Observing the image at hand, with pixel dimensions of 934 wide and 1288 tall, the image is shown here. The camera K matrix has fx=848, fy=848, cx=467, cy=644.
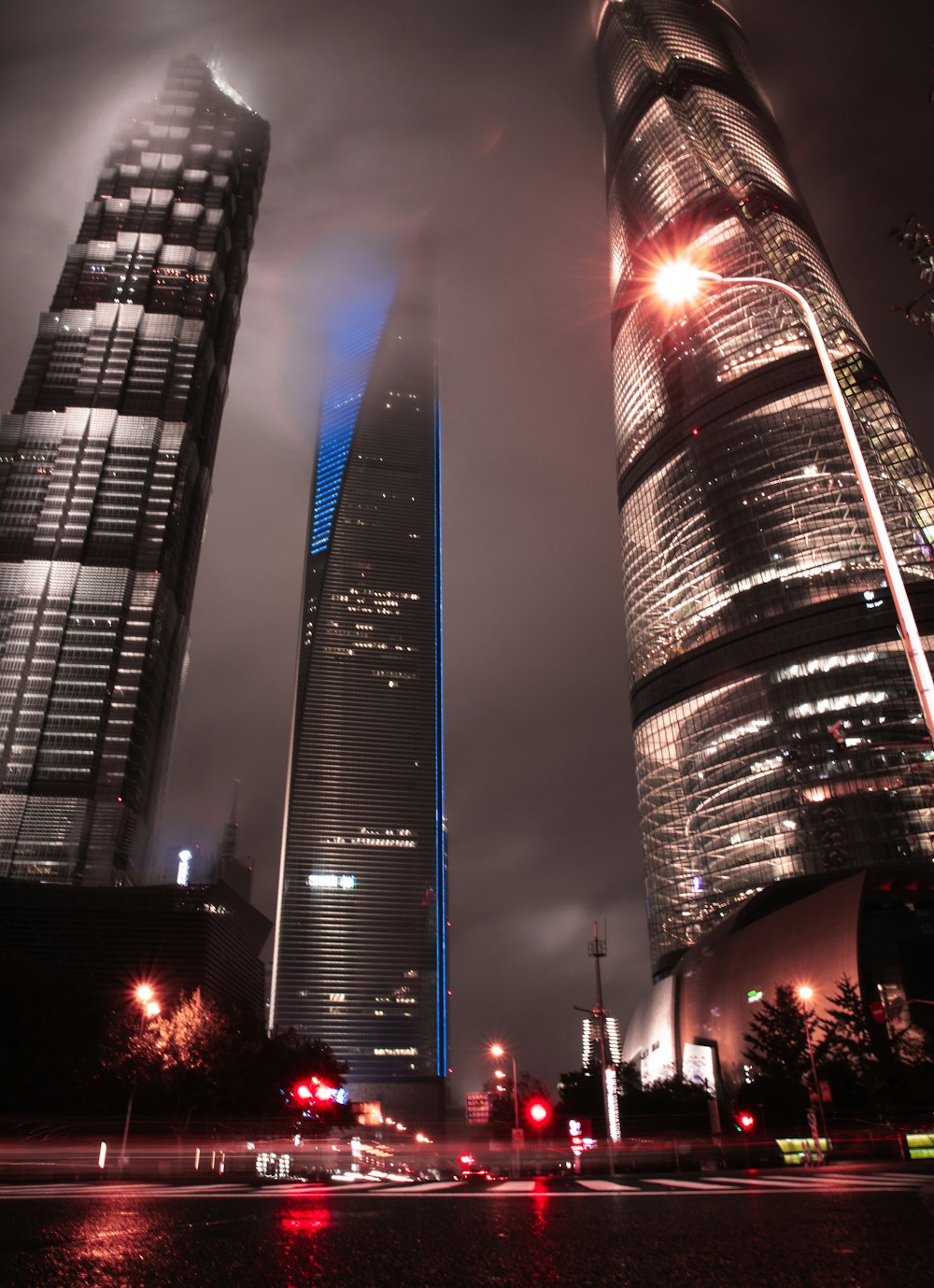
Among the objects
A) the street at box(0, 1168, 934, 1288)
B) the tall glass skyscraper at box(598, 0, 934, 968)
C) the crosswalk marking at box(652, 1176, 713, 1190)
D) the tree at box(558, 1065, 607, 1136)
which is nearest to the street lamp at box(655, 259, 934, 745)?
the crosswalk marking at box(652, 1176, 713, 1190)

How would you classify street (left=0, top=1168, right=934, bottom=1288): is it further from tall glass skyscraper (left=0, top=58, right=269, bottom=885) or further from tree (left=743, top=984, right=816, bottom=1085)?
tall glass skyscraper (left=0, top=58, right=269, bottom=885)

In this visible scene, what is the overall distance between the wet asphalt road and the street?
12 mm

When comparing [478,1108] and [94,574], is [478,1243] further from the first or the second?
[94,574]

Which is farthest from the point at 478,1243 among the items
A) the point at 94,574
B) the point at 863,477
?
the point at 94,574

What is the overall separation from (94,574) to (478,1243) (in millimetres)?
178302

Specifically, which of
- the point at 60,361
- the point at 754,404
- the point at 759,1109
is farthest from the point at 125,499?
the point at 759,1109

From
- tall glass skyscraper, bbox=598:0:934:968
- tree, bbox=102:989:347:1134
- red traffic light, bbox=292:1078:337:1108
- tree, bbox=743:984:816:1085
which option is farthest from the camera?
tall glass skyscraper, bbox=598:0:934:968

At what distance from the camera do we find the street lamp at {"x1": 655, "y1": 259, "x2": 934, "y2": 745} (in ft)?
38.5

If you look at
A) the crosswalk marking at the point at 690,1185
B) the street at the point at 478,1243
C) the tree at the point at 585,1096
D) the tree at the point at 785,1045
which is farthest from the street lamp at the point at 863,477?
the tree at the point at 585,1096

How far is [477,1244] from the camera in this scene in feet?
16.1

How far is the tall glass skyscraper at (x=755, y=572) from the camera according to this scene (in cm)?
10475

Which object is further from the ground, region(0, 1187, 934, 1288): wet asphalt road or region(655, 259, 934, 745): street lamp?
region(655, 259, 934, 745): street lamp

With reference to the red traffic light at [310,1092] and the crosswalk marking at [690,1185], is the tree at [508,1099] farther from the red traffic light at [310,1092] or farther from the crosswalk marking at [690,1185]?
the crosswalk marking at [690,1185]

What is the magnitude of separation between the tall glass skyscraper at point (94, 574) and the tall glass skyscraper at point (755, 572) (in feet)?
307
